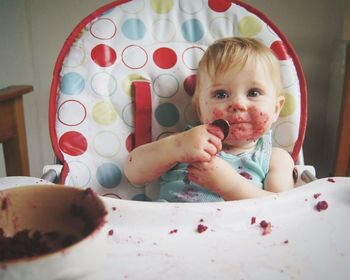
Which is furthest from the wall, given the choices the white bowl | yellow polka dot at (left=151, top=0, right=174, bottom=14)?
the white bowl

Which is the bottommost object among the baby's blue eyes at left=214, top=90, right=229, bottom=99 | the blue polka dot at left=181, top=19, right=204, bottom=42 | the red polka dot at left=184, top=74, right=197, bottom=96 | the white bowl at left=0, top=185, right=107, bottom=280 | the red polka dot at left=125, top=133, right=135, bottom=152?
the red polka dot at left=125, top=133, right=135, bottom=152

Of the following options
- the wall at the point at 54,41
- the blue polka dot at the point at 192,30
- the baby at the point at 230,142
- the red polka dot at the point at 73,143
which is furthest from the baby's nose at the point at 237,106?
the wall at the point at 54,41

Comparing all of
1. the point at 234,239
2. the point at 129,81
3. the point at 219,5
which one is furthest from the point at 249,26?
the point at 234,239

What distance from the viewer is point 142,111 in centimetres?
80

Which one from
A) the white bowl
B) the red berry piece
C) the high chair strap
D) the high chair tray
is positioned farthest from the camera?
the high chair strap

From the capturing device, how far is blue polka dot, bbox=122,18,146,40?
0.80 metres

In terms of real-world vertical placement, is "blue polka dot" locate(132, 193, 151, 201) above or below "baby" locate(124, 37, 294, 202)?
below

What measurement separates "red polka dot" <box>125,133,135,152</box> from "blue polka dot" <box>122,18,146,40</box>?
211 millimetres

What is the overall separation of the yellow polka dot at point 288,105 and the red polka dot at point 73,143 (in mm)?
439

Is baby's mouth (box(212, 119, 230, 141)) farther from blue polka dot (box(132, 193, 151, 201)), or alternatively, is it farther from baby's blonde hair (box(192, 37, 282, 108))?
blue polka dot (box(132, 193, 151, 201))

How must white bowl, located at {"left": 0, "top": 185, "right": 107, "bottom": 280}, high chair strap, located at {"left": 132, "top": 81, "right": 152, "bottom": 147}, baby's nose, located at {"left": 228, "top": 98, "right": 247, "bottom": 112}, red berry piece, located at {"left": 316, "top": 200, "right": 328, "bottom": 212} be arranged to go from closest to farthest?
white bowl, located at {"left": 0, "top": 185, "right": 107, "bottom": 280} → red berry piece, located at {"left": 316, "top": 200, "right": 328, "bottom": 212} → baby's nose, located at {"left": 228, "top": 98, "right": 247, "bottom": 112} → high chair strap, located at {"left": 132, "top": 81, "right": 152, "bottom": 147}

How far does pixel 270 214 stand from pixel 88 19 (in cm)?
54

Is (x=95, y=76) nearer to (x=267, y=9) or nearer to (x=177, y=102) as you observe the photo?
(x=177, y=102)

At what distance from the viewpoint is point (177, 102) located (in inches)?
32.3
